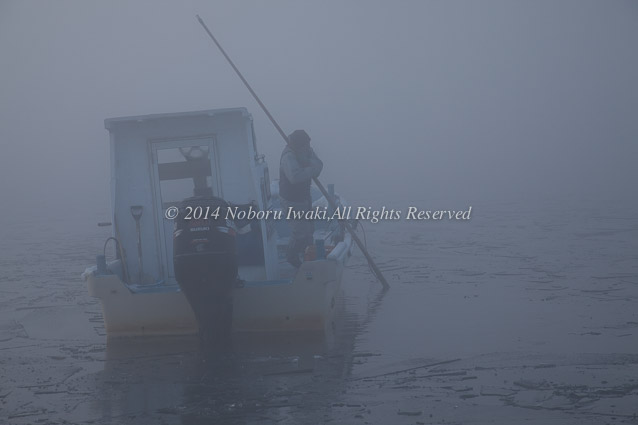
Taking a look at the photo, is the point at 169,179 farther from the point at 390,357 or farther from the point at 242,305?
the point at 390,357

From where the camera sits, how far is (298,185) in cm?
922

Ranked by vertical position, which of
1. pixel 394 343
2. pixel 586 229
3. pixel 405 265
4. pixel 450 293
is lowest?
pixel 394 343

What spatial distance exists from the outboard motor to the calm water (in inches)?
17.9

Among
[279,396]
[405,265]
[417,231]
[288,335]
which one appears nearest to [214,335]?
[288,335]

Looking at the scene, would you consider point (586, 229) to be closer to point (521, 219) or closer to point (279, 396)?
point (521, 219)

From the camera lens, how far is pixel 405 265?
1267 centimetres

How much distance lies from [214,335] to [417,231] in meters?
10.3

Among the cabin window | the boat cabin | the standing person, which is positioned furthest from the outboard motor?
the standing person

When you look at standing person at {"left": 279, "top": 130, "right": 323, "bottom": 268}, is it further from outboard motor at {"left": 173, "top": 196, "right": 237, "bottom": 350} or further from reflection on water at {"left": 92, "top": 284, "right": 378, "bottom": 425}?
outboard motor at {"left": 173, "top": 196, "right": 237, "bottom": 350}

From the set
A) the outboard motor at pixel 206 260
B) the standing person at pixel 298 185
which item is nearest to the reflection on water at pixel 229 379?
the outboard motor at pixel 206 260

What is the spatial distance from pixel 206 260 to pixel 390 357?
6.42 feet

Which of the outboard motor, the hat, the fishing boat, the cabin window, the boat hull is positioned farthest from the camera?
the hat

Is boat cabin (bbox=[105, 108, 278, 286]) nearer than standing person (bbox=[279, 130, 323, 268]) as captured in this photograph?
Yes

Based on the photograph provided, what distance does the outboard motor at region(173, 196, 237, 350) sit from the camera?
23.8 feet
